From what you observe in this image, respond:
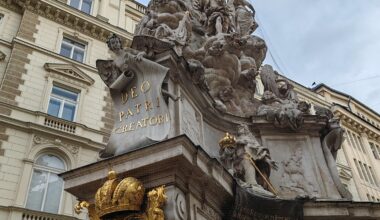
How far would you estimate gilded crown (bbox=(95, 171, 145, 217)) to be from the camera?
4.02 meters

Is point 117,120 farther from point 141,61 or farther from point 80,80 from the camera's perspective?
point 80,80

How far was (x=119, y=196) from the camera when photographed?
405 centimetres

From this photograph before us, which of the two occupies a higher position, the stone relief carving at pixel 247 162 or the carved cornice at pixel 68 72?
the carved cornice at pixel 68 72

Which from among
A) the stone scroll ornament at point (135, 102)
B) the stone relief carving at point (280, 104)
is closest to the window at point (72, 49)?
the stone relief carving at point (280, 104)

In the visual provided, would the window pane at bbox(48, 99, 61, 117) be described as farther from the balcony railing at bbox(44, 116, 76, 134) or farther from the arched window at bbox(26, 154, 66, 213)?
the arched window at bbox(26, 154, 66, 213)

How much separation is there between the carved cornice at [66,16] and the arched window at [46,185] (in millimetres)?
7659

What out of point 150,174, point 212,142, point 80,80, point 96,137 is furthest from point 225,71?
point 80,80

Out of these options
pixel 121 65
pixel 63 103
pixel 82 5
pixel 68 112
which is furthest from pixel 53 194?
pixel 82 5

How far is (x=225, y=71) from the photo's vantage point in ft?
24.4

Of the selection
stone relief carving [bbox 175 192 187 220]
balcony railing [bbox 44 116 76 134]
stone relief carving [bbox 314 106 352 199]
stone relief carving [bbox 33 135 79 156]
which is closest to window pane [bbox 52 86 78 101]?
balcony railing [bbox 44 116 76 134]

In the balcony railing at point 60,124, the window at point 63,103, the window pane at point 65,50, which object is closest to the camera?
the balcony railing at point 60,124

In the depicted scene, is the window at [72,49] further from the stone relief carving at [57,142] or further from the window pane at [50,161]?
the window pane at [50,161]

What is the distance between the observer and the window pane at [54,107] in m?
16.3

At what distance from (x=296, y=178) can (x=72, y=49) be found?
1534 centimetres
